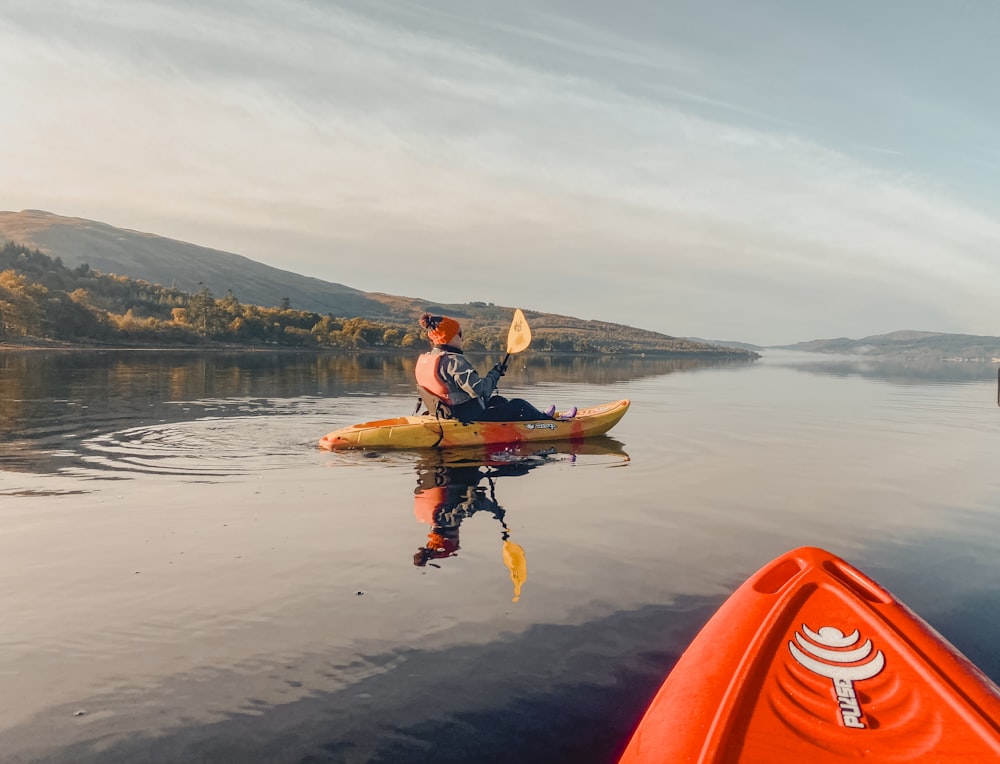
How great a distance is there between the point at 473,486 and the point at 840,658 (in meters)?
8.81

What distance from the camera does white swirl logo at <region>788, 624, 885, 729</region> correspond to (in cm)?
448

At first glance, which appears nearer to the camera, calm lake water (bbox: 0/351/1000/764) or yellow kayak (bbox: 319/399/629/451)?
calm lake water (bbox: 0/351/1000/764)

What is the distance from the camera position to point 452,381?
53.6 ft

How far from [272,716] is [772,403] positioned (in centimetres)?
3340

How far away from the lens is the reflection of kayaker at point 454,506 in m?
8.86

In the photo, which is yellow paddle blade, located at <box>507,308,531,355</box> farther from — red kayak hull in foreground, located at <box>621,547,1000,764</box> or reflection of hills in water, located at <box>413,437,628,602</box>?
red kayak hull in foreground, located at <box>621,547,1000,764</box>

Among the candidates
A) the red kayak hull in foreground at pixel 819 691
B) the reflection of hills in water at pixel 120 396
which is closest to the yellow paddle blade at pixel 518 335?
the reflection of hills in water at pixel 120 396

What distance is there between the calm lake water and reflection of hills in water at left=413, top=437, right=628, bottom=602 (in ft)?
0.33

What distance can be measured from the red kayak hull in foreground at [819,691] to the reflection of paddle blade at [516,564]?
269 centimetres

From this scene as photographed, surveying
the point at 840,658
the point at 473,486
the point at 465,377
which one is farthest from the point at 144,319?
the point at 840,658

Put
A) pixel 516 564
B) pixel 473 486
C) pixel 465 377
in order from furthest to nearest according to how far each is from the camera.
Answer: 1. pixel 465 377
2. pixel 473 486
3. pixel 516 564

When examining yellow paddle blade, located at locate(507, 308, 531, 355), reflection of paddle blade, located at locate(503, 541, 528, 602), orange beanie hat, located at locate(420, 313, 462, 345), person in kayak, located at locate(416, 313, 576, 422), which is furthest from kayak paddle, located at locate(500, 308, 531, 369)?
reflection of paddle blade, located at locate(503, 541, 528, 602)

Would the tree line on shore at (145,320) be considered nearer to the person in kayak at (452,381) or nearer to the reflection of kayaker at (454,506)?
the person in kayak at (452,381)

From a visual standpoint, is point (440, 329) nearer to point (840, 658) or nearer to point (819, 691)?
point (840, 658)
